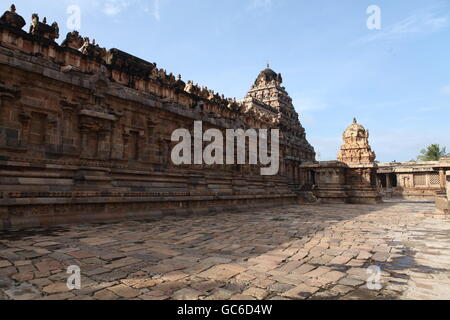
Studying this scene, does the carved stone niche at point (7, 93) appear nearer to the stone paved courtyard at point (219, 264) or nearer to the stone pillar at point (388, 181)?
the stone paved courtyard at point (219, 264)

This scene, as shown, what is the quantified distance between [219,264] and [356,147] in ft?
84.8

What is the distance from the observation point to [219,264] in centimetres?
462

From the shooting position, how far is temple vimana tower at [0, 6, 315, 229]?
8.39 m

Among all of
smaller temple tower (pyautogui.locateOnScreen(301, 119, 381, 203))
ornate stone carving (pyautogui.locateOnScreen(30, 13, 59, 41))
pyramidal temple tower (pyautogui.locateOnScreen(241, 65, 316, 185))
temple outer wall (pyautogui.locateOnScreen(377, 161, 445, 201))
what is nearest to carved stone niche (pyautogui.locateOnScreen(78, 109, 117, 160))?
ornate stone carving (pyautogui.locateOnScreen(30, 13, 59, 41))

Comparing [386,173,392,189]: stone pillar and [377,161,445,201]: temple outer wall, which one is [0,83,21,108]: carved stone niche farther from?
[386,173,392,189]: stone pillar

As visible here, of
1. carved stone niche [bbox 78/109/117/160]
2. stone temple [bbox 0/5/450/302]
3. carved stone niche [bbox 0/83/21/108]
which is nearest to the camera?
stone temple [bbox 0/5/450/302]

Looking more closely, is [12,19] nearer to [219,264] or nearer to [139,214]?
[139,214]

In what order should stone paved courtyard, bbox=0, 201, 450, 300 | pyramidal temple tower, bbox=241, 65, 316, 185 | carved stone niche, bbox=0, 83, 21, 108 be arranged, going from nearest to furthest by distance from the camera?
stone paved courtyard, bbox=0, 201, 450, 300, carved stone niche, bbox=0, 83, 21, 108, pyramidal temple tower, bbox=241, 65, 316, 185

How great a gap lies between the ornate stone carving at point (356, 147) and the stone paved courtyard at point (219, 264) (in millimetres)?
20397

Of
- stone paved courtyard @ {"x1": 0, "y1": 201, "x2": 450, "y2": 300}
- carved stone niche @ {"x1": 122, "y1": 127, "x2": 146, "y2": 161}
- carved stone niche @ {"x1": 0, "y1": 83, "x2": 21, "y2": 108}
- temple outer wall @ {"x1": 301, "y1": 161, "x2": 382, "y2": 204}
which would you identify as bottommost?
stone paved courtyard @ {"x1": 0, "y1": 201, "x2": 450, "y2": 300}

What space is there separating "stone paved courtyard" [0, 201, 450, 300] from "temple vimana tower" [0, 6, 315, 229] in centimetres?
214

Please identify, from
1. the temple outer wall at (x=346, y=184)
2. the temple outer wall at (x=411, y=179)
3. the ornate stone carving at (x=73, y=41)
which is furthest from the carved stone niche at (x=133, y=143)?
the temple outer wall at (x=411, y=179)
